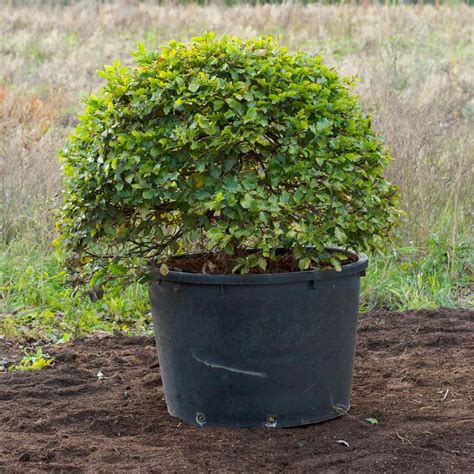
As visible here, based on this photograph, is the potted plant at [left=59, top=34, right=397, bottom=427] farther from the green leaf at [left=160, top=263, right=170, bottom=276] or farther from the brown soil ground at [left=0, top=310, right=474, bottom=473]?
the brown soil ground at [left=0, top=310, right=474, bottom=473]

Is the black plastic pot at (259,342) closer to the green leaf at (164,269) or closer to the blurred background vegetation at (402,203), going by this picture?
the green leaf at (164,269)

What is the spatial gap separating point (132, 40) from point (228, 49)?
15.3 meters

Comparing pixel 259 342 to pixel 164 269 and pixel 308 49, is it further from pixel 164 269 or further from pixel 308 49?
pixel 308 49

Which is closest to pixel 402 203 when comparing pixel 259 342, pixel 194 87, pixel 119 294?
pixel 119 294

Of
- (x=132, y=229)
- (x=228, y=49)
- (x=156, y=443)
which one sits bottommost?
(x=156, y=443)

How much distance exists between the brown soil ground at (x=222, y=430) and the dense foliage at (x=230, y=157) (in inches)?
28.8

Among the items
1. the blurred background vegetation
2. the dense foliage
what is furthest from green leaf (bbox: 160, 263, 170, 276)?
the blurred background vegetation

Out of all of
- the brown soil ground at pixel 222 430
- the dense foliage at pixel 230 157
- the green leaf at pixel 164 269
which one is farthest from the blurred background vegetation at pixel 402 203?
the brown soil ground at pixel 222 430

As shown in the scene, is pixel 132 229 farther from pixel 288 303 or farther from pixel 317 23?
pixel 317 23

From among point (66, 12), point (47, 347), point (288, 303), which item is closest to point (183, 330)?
point (288, 303)

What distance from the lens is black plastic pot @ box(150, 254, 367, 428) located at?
348cm

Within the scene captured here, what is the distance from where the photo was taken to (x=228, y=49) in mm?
3527

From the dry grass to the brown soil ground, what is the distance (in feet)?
5.71

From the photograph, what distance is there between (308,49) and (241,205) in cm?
1351
